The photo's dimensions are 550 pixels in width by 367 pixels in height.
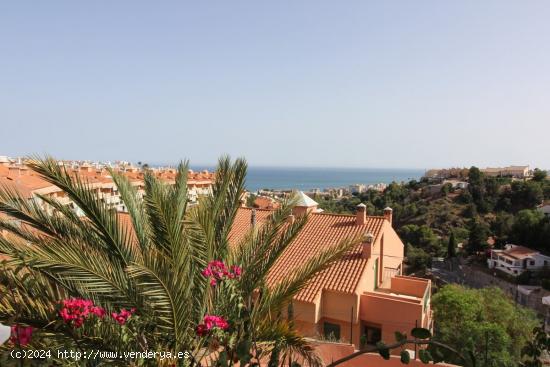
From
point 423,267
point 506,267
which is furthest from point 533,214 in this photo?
point 423,267

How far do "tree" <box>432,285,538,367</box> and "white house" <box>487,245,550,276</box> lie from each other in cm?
2970

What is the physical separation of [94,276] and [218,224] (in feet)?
6.78

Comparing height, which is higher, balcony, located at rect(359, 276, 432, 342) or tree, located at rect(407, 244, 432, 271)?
balcony, located at rect(359, 276, 432, 342)

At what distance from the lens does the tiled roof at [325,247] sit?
415 inches

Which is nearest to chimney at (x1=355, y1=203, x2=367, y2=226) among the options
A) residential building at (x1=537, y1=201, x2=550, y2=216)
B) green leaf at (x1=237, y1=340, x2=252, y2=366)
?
green leaf at (x1=237, y1=340, x2=252, y2=366)

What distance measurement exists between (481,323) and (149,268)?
43.0 ft

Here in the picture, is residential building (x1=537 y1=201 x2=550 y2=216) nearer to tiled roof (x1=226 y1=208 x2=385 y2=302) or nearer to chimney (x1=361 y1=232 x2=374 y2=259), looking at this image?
tiled roof (x1=226 y1=208 x2=385 y2=302)

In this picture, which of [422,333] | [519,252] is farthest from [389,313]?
[519,252]

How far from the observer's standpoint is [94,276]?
11.2 feet

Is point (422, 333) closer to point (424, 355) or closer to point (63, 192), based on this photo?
point (424, 355)

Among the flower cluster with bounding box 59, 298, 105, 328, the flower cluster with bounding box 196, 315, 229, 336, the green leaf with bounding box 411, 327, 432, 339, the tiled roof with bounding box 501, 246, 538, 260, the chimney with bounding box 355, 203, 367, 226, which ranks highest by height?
the green leaf with bounding box 411, 327, 432, 339

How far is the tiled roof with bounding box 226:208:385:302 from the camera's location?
10539 millimetres

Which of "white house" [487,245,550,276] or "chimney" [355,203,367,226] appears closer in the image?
"chimney" [355,203,367,226]

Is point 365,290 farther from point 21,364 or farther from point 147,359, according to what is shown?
point 21,364
